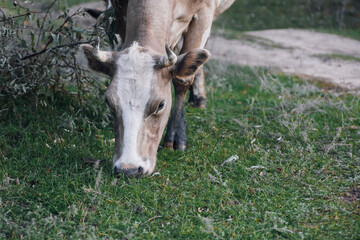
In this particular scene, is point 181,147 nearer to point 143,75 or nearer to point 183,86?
point 183,86

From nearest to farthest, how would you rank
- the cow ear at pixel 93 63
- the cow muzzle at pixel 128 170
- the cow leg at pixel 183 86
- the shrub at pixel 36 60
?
the cow muzzle at pixel 128 170 → the cow ear at pixel 93 63 → the shrub at pixel 36 60 → the cow leg at pixel 183 86

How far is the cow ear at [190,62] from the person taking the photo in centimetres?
362

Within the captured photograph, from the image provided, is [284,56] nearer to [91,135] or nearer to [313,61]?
[313,61]

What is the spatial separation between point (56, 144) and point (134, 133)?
3.94ft

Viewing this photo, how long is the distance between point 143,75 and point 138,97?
7.9 inches

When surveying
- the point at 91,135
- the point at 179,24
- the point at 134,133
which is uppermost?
the point at 179,24

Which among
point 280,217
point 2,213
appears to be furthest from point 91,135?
point 280,217

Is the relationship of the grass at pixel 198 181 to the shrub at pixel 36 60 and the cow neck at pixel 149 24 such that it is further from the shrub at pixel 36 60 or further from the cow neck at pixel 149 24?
the cow neck at pixel 149 24

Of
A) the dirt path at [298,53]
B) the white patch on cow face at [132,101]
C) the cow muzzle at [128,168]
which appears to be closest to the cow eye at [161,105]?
the white patch on cow face at [132,101]

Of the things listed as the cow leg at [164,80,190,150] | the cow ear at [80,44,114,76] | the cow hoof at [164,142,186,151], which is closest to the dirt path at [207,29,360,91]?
the cow leg at [164,80,190,150]

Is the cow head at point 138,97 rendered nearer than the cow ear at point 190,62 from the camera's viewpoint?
Yes

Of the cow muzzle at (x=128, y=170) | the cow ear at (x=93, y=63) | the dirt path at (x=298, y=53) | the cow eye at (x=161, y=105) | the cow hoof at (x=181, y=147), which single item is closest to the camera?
the cow muzzle at (x=128, y=170)

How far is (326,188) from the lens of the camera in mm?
3525

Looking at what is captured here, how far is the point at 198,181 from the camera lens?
11.9 ft
